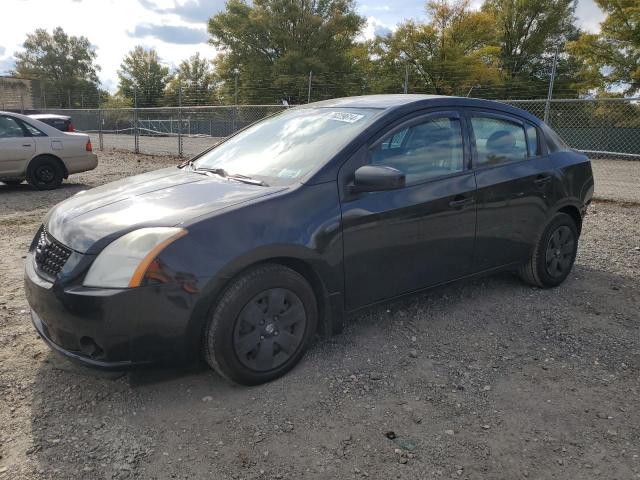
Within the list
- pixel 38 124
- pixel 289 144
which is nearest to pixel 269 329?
pixel 289 144

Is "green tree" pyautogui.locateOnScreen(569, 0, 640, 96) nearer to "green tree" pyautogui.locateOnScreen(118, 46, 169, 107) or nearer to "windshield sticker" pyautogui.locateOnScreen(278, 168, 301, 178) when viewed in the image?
"windshield sticker" pyautogui.locateOnScreen(278, 168, 301, 178)

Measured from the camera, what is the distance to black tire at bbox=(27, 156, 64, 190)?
9.34m

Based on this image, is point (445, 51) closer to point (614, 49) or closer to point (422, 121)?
point (614, 49)

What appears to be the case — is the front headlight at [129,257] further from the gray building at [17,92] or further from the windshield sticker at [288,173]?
the gray building at [17,92]

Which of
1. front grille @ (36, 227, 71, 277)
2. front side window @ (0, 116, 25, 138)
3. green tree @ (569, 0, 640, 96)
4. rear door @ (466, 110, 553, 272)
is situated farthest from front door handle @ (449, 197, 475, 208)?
green tree @ (569, 0, 640, 96)

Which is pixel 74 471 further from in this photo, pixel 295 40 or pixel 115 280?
pixel 295 40

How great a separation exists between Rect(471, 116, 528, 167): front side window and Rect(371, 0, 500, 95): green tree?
28.7 metres

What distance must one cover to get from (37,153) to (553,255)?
867 cm

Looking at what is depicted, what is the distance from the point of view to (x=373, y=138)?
10.7 feet

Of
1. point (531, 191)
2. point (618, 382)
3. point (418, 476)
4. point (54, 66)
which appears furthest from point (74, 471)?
point (54, 66)

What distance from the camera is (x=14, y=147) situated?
898 cm

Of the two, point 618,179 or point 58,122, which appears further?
point 58,122

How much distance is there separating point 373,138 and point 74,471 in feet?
7.77

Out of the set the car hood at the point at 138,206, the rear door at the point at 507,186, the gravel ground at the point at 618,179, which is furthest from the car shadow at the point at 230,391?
the gravel ground at the point at 618,179
